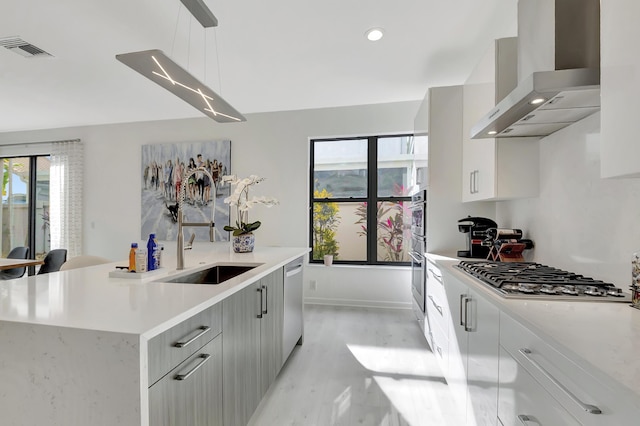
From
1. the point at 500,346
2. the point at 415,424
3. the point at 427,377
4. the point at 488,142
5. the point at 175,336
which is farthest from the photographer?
the point at 427,377

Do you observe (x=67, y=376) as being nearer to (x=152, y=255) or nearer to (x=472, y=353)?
(x=152, y=255)

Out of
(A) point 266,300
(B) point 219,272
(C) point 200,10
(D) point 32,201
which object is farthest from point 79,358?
(D) point 32,201

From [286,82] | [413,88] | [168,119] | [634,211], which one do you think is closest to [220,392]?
[634,211]

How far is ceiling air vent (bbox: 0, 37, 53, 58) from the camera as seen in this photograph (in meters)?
2.44

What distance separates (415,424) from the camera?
1731 mm

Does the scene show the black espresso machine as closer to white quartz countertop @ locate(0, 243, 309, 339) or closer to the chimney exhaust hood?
the chimney exhaust hood

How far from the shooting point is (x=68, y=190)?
189 inches

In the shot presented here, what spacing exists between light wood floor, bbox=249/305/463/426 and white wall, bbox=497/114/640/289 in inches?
45.5

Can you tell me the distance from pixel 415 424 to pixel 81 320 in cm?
178

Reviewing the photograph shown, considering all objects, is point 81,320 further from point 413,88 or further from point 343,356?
point 413,88

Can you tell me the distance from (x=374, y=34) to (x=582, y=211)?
6.22 feet

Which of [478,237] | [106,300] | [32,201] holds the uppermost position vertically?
[32,201]

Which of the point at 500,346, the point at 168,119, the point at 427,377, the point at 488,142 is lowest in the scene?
the point at 427,377

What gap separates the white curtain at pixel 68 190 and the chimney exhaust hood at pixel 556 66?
575 cm
